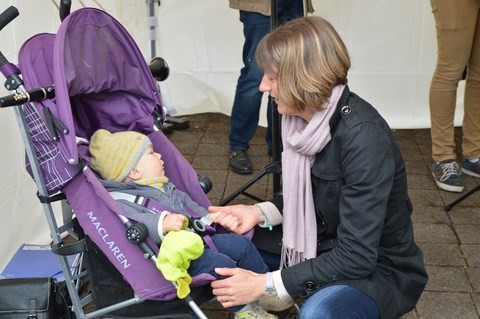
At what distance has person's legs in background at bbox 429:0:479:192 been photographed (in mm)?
3312

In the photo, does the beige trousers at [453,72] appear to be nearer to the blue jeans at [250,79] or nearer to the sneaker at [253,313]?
the blue jeans at [250,79]

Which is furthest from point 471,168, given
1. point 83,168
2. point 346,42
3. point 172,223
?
point 83,168

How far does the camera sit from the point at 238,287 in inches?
73.2

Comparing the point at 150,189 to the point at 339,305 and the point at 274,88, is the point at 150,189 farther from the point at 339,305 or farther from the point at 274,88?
the point at 339,305

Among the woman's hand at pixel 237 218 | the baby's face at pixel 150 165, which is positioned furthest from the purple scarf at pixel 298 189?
the baby's face at pixel 150 165

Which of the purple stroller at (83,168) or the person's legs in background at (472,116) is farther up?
the purple stroller at (83,168)

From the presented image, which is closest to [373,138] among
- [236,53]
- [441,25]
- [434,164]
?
[441,25]

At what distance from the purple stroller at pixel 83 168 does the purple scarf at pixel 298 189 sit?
34cm

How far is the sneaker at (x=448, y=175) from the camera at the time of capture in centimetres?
361

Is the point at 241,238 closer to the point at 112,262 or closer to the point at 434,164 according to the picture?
the point at 112,262

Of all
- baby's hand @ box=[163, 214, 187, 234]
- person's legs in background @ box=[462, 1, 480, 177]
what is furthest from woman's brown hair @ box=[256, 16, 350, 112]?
person's legs in background @ box=[462, 1, 480, 177]

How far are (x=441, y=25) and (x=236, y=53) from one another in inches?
63.8

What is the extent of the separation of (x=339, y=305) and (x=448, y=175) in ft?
6.81

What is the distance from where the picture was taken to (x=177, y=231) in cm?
189
